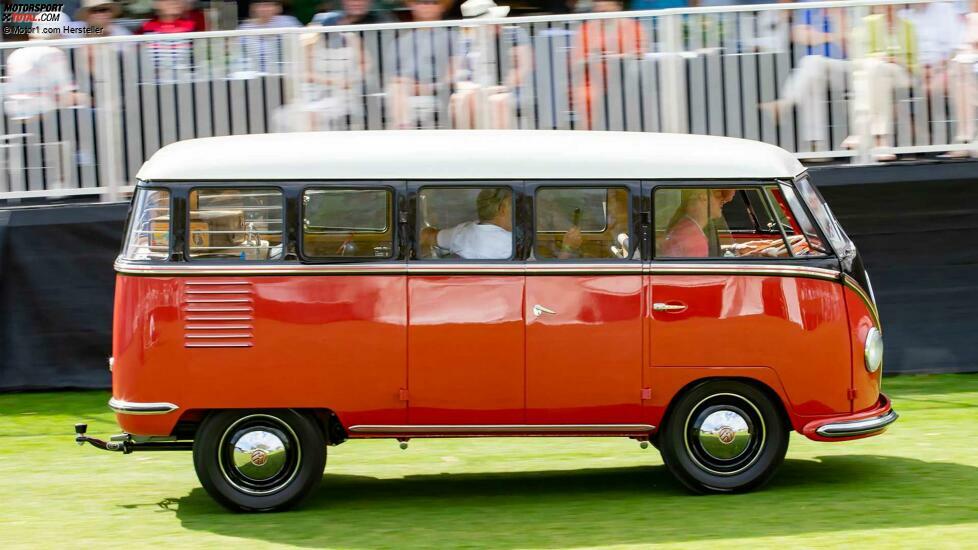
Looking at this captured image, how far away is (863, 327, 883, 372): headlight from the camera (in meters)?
8.48

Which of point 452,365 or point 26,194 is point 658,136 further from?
point 26,194

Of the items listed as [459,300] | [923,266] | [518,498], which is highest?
[459,300]

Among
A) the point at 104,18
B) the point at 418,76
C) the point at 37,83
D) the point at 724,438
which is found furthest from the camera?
the point at 104,18

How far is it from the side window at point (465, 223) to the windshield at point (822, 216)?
5.74 ft

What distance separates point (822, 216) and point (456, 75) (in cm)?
426

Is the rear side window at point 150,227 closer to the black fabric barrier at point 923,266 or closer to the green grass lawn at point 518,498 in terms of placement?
the green grass lawn at point 518,498

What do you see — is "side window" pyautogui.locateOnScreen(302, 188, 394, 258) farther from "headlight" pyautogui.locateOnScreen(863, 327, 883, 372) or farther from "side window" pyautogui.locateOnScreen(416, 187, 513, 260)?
"headlight" pyautogui.locateOnScreen(863, 327, 883, 372)

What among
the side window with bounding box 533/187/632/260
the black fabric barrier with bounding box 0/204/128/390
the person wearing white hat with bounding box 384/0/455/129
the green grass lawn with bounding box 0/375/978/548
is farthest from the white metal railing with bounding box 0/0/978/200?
the side window with bounding box 533/187/632/260

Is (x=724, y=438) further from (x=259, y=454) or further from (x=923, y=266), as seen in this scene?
(x=923, y=266)

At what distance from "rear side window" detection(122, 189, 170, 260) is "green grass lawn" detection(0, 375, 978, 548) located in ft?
5.05

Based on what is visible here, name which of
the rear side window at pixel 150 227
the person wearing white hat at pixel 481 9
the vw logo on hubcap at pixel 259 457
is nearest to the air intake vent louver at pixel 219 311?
the rear side window at pixel 150 227

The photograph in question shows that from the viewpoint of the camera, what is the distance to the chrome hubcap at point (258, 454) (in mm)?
8430

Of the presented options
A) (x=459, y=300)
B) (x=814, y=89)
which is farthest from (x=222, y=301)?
(x=814, y=89)

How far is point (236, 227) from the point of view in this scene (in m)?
8.40
